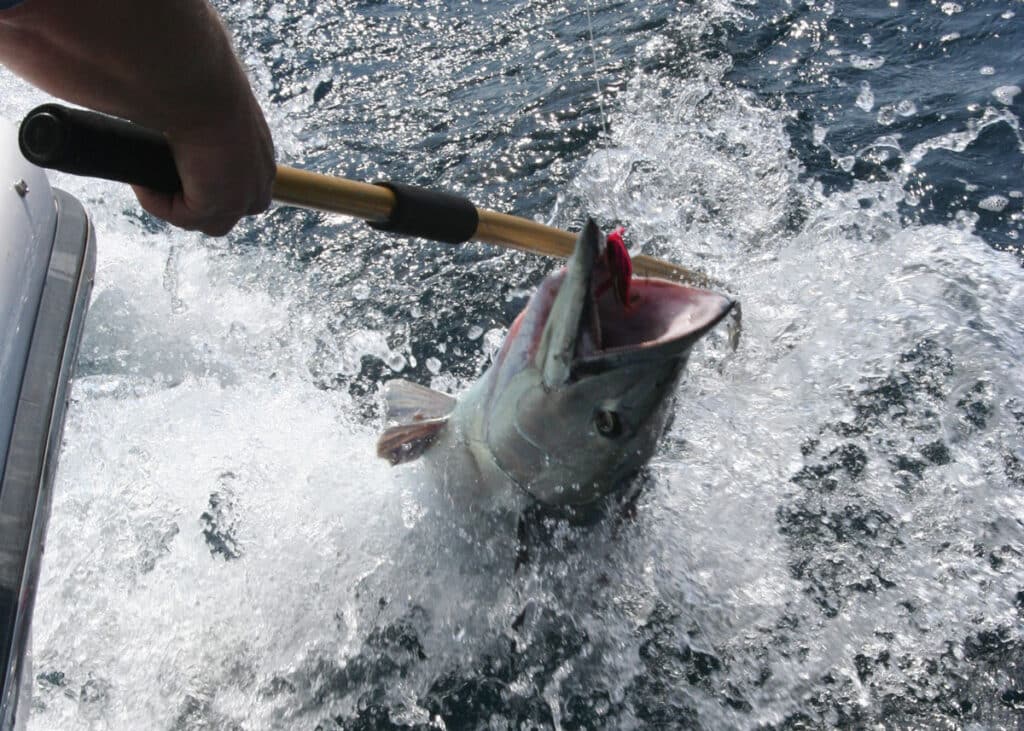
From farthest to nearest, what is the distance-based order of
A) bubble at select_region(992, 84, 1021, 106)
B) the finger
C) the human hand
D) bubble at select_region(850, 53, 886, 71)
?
bubble at select_region(850, 53, 886, 71), bubble at select_region(992, 84, 1021, 106), the finger, the human hand

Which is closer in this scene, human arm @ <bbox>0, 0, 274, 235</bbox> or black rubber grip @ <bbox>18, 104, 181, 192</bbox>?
human arm @ <bbox>0, 0, 274, 235</bbox>

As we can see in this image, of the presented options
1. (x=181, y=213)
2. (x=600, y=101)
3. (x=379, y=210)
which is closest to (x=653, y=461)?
(x=379, y=210)

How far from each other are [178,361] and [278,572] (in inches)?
49.2

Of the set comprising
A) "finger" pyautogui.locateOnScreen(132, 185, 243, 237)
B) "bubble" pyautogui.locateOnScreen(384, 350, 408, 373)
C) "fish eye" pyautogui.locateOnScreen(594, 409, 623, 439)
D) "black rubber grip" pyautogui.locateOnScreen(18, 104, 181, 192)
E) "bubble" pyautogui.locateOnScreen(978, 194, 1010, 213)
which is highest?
"black rubber grip" pyautogui.locateOnScreen(18, 104, 181, 192)

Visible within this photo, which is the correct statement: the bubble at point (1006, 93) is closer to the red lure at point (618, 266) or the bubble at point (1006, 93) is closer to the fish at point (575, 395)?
the fish at point (575, 395)

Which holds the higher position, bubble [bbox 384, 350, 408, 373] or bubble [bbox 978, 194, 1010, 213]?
bubble [bbox 978, 194, 1010, 213]

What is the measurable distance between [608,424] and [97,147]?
1.23 meters

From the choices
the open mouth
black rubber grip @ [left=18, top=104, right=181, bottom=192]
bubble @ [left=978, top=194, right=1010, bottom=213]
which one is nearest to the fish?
the open mouth

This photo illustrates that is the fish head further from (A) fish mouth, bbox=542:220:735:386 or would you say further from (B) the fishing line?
(B) the fishing line

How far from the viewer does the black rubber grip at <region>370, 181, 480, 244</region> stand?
2.10m

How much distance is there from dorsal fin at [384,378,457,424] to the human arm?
111 centimetres

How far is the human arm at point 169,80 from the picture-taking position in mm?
1202

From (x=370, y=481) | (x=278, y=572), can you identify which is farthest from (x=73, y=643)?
(x=370, y=481)

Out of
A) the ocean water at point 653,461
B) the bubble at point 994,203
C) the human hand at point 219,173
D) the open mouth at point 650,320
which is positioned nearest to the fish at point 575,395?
the open mouth at point 650,320
